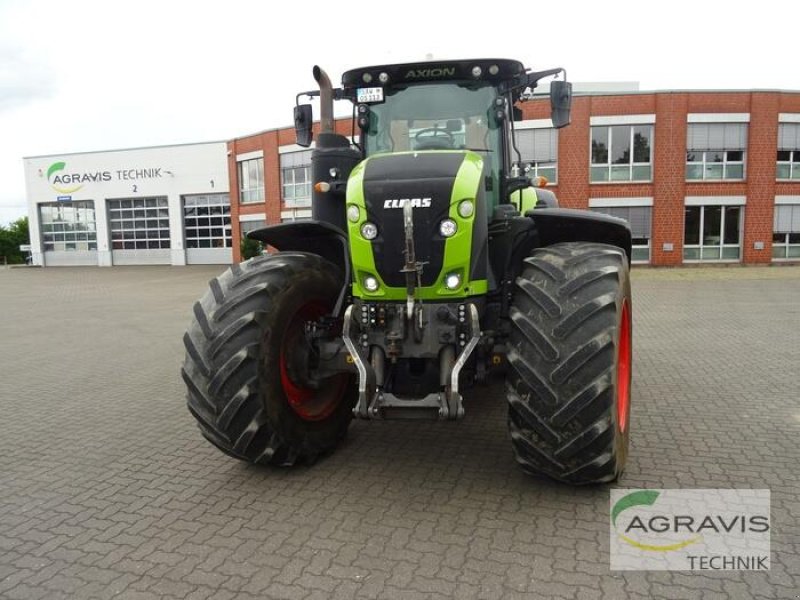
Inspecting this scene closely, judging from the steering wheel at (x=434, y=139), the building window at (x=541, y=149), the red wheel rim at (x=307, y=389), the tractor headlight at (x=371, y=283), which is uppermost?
the building window at (x=541, y=149)

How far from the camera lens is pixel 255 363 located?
12.7 ft

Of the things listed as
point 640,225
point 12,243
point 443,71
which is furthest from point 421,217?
point 12,243

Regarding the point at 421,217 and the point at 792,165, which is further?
the point at 792,165

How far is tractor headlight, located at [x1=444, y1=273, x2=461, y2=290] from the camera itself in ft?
12.9

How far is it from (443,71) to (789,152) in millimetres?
25351

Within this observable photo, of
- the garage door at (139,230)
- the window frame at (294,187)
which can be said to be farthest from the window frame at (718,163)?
the garage door at (139,230)

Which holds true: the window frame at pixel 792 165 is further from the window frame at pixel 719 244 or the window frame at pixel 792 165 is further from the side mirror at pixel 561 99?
the side mirror at pixel 561 99

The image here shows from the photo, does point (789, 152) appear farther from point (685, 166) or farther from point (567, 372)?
point (567, 372)

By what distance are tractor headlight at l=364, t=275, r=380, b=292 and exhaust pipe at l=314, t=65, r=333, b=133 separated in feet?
5.39

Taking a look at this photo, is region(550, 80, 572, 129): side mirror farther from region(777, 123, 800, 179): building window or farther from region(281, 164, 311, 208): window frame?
region(281, 164, 311, 208): window frame

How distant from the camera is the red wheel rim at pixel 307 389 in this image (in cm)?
430

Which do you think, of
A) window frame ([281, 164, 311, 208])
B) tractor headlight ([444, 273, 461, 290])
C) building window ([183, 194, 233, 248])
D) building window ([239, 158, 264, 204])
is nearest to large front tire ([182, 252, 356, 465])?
tractor headlight ([444, 273, 461, 290])

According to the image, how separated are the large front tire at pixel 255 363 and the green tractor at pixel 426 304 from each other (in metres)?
0.01

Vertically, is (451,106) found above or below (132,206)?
below
